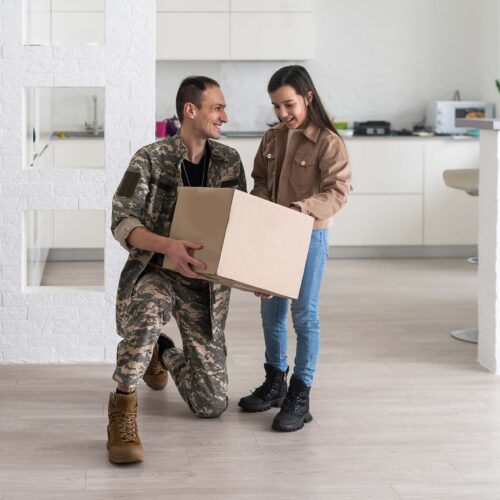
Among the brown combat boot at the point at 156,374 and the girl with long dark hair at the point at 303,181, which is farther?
the brown combat boot at the point at 156,374

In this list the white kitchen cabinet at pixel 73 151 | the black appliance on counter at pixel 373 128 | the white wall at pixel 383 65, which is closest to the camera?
the white kitchen cabinet at pixel 73 151

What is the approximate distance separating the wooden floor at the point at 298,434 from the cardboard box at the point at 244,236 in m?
0.52

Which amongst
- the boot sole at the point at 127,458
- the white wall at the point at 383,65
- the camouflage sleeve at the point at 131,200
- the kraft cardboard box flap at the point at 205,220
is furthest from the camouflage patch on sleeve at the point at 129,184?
the white wall at the point at 383,65

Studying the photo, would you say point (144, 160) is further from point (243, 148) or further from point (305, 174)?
point (243, 148)

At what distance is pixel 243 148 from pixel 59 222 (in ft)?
4.32

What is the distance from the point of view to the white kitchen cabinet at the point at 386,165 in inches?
297

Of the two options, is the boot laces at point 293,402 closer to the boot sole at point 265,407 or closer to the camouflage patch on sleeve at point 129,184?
the boot sole at point 265,407

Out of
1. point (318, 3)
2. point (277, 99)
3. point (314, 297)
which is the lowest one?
point (314, 297)

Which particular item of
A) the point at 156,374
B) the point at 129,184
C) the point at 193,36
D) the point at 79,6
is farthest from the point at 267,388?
the point at 193,36

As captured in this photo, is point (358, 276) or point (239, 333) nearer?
point (239, 333)

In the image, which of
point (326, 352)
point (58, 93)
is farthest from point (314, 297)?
point (58, 93)

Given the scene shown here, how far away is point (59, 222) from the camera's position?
729 cm

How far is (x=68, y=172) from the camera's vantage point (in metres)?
4.39

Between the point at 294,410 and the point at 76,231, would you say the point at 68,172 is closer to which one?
the point at 294,410
